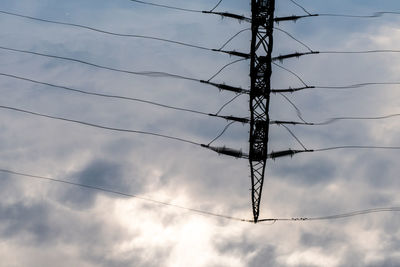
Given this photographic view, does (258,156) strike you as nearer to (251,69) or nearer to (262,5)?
(251,69)

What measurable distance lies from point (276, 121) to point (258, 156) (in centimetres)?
253

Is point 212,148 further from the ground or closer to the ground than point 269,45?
closer to the ground

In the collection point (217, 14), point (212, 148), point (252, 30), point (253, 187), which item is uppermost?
point (217, 14)

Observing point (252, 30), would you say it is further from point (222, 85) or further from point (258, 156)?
point (258, 156)

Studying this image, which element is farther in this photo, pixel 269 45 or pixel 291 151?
pixel 291 151

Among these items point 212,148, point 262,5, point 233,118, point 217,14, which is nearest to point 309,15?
point 262,5

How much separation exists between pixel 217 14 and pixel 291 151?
33.4 feet

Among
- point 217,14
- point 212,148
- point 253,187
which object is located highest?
point 217,14

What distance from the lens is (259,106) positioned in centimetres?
2889

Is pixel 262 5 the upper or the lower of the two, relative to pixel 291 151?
upper

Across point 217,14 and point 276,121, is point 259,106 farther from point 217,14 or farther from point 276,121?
point 217,14

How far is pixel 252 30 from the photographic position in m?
27.9

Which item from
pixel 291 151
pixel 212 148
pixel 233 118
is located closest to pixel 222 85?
pixel 233 118

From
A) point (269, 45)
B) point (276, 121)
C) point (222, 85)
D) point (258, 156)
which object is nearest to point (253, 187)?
point (258, 156)
